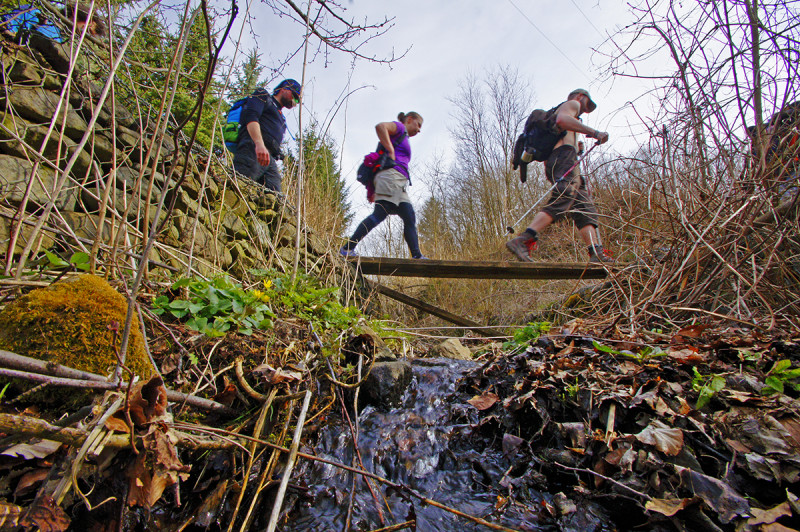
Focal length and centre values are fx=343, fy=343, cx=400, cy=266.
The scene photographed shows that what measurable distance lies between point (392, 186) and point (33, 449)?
3.88 metres

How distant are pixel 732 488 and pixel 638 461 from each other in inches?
8.9

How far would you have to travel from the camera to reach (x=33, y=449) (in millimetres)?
733

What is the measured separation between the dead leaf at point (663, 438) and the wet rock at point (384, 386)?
3.86ft

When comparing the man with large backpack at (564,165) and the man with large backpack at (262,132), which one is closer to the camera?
the man with large backpack at (262,132)

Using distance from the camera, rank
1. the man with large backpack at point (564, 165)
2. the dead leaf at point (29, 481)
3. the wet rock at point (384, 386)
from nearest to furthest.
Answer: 1. the dead leaf at point (29, 481)
2. the wet rock at point (384, 386)
3. the man with large backpack at point (564, 165)

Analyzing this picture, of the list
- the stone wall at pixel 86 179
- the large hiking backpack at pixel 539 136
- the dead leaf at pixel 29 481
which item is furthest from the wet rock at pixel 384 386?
the large hiking backpack at pixel 539 136

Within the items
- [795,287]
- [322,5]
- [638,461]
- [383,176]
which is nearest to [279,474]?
[638,461]

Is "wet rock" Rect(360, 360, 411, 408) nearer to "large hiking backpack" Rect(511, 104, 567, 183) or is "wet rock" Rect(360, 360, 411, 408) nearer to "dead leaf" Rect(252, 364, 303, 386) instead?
"dead leaf" Rect(252, 364, 303, 386)

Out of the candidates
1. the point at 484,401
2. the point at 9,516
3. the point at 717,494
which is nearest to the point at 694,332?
the point at 717,494

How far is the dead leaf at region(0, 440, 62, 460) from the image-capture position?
703 mm

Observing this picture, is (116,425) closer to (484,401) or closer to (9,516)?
(9,516)

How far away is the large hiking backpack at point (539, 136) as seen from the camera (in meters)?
4.21

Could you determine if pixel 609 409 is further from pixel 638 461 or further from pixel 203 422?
pixel 203 422

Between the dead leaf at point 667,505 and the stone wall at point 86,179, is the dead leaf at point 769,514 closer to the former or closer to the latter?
the dead leaf at point 667,505
